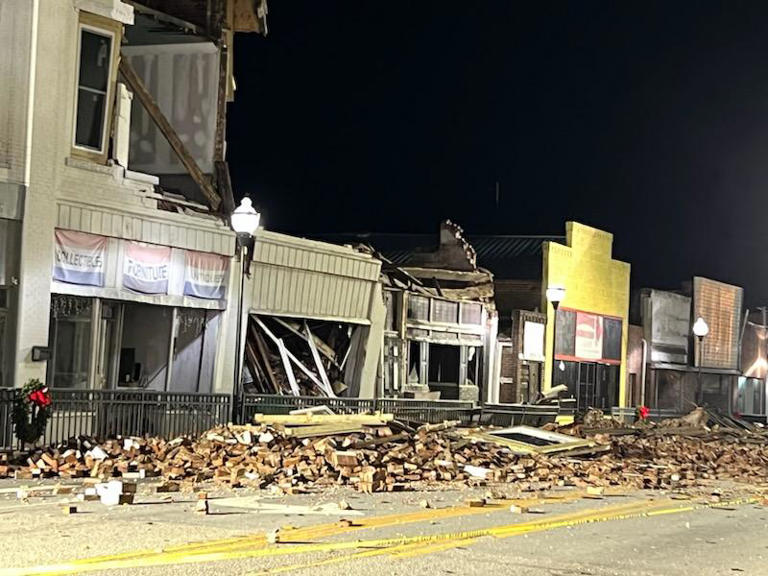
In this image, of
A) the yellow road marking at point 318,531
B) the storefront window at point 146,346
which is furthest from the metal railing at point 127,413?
the yellow road marking at point 318,531

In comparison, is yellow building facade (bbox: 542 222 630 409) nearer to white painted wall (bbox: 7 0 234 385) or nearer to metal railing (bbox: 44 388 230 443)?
metal railing (bbox: 44 388 230 443)

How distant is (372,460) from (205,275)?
26.2 ft

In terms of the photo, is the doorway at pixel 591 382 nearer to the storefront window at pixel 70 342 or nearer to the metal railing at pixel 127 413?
the storefront window at pixel 70 342

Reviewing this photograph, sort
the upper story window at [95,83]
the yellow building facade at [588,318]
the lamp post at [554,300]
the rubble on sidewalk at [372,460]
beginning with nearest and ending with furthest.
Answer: the rubble on sidewalk at [372,460]
the upper story window at [95,83]
the lamp post at [554,300]
the yellow building facade at [588,318]

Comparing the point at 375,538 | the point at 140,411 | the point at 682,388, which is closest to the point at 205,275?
the point at 140,411

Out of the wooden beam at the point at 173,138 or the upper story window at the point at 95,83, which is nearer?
the upper story window at the point at 95,83

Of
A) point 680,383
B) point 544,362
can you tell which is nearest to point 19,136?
point 544,362

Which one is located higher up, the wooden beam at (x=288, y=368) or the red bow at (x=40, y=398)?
the wooden beam at (x=288, y=368)

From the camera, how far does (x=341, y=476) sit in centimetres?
1683

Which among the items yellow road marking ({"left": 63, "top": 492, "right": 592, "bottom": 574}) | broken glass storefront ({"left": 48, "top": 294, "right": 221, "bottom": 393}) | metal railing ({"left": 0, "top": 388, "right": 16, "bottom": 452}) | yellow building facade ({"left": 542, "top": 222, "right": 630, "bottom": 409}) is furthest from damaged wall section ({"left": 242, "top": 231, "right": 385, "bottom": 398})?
yellow building facade ({"left": 542, "top": 222, "right": 630, "bottom": 409})

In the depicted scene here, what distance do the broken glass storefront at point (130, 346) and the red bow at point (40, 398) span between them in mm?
3635

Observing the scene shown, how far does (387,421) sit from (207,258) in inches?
220

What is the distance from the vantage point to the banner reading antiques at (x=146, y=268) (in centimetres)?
2286

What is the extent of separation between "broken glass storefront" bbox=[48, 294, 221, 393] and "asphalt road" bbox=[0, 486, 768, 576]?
8.27 metres
